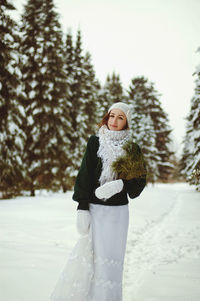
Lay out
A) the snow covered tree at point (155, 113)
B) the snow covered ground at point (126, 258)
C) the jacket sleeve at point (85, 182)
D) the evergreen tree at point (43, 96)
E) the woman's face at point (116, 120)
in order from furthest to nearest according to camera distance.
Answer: the snow covered tree at point (155, 113)
the evergreen tree at point (43, 96)
the snow covered ground at point (126, 258)
the woman's face at point (116, 120)
the jacket sleeve at point (85, 182)

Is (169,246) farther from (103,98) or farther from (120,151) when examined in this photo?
(103,98)

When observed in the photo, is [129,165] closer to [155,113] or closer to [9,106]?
[9,106]

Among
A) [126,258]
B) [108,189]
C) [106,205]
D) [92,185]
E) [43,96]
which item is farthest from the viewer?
[43,96]

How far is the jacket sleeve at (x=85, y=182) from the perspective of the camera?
2994mm

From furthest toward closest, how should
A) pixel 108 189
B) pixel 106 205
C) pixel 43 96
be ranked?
1. pixel 43 96
2. pixel 106 205
3. pixel 108 189

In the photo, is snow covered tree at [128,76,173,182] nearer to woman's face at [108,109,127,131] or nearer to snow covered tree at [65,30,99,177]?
snow covered tree at [65,30,99,177]

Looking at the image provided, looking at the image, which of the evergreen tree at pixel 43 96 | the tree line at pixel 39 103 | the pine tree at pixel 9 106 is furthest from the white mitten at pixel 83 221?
the evergreen tree at pixel 43 96

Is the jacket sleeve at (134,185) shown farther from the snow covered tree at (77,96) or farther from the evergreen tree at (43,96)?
the snow covered tree at (77,96)

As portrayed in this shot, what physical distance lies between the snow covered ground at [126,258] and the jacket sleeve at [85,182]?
1515 millimetres

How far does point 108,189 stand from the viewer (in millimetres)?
2924

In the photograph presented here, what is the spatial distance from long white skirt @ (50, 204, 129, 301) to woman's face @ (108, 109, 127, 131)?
100cm

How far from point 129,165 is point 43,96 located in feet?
46.1

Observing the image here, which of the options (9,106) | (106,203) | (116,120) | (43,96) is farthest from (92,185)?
(43,96)

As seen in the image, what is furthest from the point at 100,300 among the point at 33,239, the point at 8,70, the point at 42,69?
the point at 42,69
